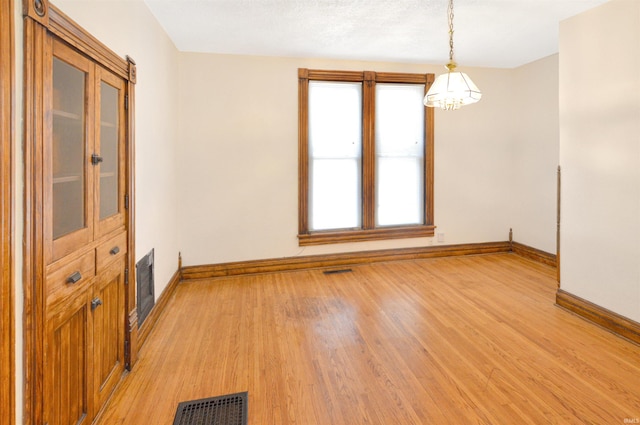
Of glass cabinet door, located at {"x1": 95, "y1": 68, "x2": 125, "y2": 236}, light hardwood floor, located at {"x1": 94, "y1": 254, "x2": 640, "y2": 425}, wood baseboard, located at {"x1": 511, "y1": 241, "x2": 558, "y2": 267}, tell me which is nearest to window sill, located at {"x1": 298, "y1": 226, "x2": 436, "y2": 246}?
light hardwood floor, located at {"x1": 94, "y1": 254, "x2": 640, "y2": 425}

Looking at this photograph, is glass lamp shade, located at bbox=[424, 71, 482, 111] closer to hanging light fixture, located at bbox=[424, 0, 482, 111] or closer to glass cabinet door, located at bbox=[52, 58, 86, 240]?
hanging light fixture, located at bbox=[424, 0, 482, 111]

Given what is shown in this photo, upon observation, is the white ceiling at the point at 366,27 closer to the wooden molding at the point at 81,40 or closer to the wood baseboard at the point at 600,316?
the wooden molding at the point at 81,40

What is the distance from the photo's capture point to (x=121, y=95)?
7.58 ft

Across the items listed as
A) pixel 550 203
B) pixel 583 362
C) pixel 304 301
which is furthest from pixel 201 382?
pixel 550 203

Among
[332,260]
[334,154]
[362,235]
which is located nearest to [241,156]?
[334,154]

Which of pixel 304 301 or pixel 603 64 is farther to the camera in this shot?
pixel 304 301

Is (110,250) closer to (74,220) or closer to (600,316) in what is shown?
(74,220)

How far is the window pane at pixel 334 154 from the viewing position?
15.6ft

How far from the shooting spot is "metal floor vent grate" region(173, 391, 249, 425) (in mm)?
A: 1949

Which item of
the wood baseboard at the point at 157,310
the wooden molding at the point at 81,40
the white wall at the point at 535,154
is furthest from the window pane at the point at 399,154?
the wooden molding at the point at 81,40

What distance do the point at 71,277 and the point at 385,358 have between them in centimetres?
203

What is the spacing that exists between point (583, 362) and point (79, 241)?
3274 mm

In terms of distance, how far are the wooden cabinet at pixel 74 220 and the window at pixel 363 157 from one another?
2.65 meters

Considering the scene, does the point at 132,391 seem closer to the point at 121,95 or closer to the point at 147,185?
the point at 147,185
